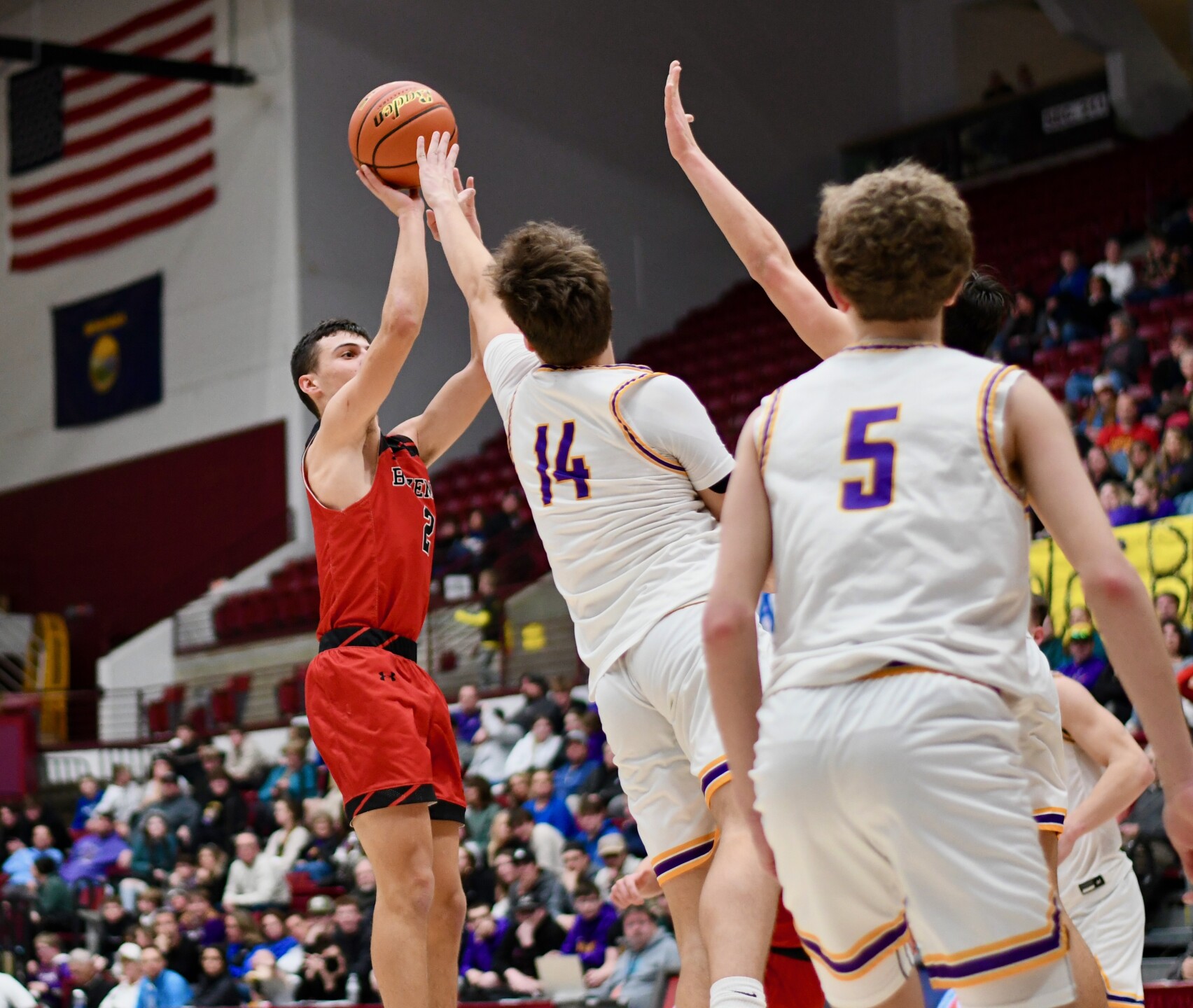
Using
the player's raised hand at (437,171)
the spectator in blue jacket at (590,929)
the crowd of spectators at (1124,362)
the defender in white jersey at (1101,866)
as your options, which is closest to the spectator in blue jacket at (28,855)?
the spectator in blue jacket at (590,929)

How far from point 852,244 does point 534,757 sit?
9764 millimetres

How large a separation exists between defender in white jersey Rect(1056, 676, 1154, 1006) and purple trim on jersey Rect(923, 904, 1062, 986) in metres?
1.61

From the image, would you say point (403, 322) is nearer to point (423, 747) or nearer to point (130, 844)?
point (423, 747)

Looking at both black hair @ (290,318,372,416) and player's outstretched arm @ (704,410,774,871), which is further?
black hair @ (290,318,372,416)

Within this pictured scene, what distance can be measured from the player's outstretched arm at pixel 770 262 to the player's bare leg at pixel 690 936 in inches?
51.0

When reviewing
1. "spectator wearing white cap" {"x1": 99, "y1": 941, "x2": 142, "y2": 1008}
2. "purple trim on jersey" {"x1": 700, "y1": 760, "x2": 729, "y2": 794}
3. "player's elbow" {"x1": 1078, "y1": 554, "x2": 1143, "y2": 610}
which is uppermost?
"player's elbow" {"x1": 1078, "y1": 554, "x2": 1143, "y2": 610}

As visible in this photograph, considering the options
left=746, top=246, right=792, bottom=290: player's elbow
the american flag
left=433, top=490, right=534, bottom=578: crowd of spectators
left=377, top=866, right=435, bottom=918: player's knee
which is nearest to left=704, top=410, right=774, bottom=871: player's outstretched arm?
left=746, top=246, right=792, bottom=290: player's elbow

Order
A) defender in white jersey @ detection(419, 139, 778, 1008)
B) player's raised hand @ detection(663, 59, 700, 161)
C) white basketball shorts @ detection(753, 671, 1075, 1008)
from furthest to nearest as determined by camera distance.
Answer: player's raised hand @ detection(663, 59, 700, 161) < defender in white jersey @ detection(419, 139, 778, 1008) < white basketball shorts @ detection(753, 671, 1075, 1008)

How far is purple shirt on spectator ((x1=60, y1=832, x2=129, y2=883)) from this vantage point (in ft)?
46.2

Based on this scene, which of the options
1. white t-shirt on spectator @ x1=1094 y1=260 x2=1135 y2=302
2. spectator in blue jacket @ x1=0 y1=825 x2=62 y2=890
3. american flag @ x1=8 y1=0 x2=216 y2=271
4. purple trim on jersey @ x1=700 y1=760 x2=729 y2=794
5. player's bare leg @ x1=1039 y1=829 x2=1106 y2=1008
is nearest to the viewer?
player's bare leg @ x1=1039 y1=829 x2=1106 y2=1008

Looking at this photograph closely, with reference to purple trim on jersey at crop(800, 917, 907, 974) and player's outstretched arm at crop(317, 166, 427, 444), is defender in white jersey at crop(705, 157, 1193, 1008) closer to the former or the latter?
purple trim on jersey at crop(800, 917, 907, 974)

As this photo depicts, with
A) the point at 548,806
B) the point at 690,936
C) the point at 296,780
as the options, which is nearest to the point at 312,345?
the point at 690,936

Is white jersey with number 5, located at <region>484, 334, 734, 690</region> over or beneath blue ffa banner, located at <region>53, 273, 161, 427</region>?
beneath

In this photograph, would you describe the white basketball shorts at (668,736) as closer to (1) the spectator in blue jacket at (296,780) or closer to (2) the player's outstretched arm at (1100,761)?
(2) the player's outstretched arm at (1100,761)
